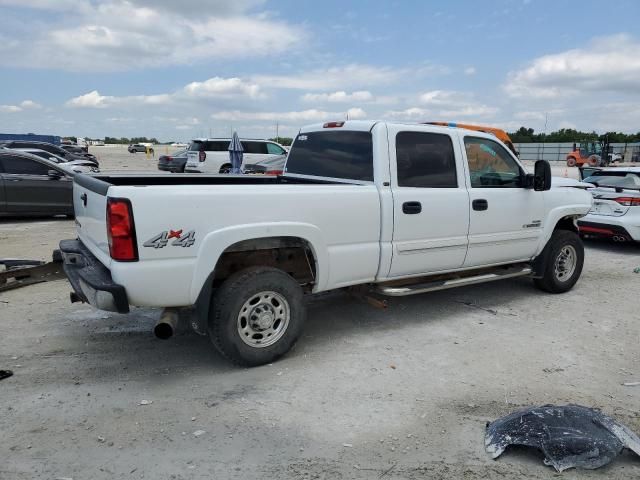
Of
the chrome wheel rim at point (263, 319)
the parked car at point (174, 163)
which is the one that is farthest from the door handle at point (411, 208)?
the parked car at point (174, 163)

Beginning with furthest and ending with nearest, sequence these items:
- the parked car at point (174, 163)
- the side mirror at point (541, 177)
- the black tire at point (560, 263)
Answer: the parked car at point (174, 163) < the black tire at point (560, 263) < the side mirror at point (541, 177)

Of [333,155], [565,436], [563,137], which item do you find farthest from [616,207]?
[563,137]

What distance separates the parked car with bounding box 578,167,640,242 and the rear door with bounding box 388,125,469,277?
4.95m

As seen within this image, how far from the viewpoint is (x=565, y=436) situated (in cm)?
303

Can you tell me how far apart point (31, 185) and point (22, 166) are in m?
0.45

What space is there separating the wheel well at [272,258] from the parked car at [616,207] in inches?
254

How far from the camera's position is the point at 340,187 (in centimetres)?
434

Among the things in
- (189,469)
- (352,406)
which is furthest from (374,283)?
(189,469)

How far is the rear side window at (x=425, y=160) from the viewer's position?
475cm

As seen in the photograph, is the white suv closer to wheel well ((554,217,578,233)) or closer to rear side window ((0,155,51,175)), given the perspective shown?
rear side window ((0,155,51,175))

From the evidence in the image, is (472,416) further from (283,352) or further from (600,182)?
(600,182)

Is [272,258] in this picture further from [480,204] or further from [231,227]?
[480,204]

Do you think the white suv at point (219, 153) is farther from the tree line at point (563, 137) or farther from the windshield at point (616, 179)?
the tree line at point (563, 137)

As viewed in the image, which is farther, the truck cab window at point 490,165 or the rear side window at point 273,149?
the rear side window at point 273,149
